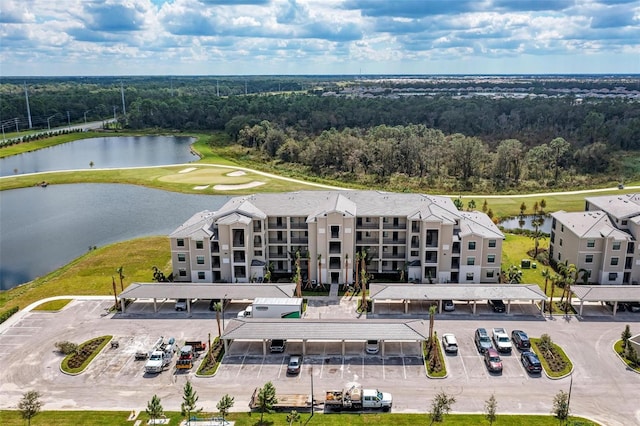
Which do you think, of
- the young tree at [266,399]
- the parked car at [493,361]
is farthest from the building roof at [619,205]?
the young tree at [266,399]

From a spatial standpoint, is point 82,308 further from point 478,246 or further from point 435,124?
point 435,124

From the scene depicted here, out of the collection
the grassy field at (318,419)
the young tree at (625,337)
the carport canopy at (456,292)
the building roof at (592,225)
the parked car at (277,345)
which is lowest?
the grassy field at (318,419)

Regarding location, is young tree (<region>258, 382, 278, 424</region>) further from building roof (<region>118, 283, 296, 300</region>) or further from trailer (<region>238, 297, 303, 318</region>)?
building roof (<region>118, 283, 296, 300</region>)

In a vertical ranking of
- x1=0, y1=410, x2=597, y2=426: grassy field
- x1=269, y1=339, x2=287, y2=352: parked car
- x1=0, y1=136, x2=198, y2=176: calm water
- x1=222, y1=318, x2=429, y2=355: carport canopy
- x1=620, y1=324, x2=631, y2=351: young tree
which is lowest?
x1=0, y1=410, x2=597, y2=426: grassy field

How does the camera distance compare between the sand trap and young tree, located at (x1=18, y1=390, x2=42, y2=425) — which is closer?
young tree, located at (x1=18, y1=390, x2=42, y2=425)

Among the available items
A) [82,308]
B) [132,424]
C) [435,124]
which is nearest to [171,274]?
[82,308]

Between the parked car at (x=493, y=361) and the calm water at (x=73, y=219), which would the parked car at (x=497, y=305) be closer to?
the parked car at (x=493, y=361)

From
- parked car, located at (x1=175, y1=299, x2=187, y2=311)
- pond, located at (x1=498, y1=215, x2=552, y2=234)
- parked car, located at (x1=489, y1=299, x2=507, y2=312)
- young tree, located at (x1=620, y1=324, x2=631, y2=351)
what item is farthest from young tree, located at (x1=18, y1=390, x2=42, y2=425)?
pond, located at (x1=498, y1=215, x2=552, y2=234)
